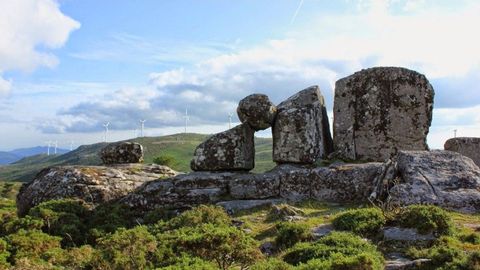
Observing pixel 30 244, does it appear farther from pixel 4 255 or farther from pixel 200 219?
pixel 200 219

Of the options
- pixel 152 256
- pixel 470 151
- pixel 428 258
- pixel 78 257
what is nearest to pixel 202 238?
pixel 152 256

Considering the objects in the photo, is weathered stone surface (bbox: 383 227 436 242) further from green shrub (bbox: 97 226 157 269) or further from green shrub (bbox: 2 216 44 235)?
green shrub (bbox: 2 216 44 235)

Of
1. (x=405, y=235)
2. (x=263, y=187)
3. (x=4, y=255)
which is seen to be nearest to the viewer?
(x=405, y=235)

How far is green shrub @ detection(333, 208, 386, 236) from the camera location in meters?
16.1

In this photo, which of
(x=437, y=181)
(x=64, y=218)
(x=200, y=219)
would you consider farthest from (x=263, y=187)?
(x=64, y=218)

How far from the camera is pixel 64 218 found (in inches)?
849

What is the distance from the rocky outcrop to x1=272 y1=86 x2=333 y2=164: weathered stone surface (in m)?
1.11

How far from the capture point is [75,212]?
2269cm

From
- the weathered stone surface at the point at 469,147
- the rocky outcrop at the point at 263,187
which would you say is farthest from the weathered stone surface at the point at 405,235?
the weathered stone surface at the point at 469,147

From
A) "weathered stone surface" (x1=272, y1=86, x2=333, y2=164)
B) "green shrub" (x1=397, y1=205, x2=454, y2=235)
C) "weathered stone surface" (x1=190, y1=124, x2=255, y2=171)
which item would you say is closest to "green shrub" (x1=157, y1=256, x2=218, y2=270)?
"green shrub" (x1=397, y1=205, x2=454, y2=235)

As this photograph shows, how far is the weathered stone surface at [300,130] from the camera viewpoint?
26.0m

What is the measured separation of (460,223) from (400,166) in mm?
5276

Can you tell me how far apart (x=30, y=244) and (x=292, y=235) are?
384 inches

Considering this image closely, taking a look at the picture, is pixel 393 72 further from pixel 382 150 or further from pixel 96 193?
pixel 96 193
